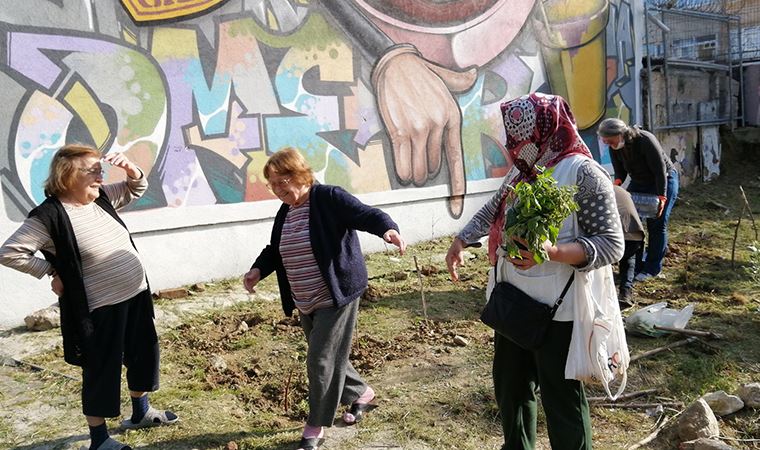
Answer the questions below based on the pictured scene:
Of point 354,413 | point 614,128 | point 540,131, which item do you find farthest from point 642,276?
point 540,131

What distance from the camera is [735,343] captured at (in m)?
5.33

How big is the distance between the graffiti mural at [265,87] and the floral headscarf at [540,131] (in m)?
5.16

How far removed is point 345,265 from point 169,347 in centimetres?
265

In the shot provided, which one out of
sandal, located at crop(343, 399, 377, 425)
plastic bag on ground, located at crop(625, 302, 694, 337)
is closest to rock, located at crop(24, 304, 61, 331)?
sandal, located at crop(343, 399, 377, 425)

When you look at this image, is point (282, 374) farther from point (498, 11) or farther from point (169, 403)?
point (498, 11)

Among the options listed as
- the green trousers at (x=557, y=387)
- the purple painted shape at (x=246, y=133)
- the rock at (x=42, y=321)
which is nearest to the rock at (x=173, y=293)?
the rock at (x=42, y=321)

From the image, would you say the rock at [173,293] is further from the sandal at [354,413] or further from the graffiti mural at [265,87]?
the sandal at [354,413]

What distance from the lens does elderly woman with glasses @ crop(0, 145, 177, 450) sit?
333 cm

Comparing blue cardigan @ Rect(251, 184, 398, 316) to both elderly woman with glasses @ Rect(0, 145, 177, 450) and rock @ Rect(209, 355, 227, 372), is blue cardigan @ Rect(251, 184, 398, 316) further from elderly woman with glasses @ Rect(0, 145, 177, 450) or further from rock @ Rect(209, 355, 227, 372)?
rock @ Rect(209, 355, 227, 372)

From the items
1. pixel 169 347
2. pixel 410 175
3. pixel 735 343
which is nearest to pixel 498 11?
pixel 410 175

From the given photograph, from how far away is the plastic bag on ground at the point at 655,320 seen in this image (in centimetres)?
544

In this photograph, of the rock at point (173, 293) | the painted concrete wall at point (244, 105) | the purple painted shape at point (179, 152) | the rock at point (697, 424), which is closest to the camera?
the rock at point (697, 424)

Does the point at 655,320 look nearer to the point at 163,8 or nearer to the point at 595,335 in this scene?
the point at 595,335

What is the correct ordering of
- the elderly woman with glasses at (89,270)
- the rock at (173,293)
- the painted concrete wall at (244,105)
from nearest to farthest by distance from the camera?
the elderly woman with glasses at (89,270)
the painted concrete wall at (244,105)
the rock at (173,293)
